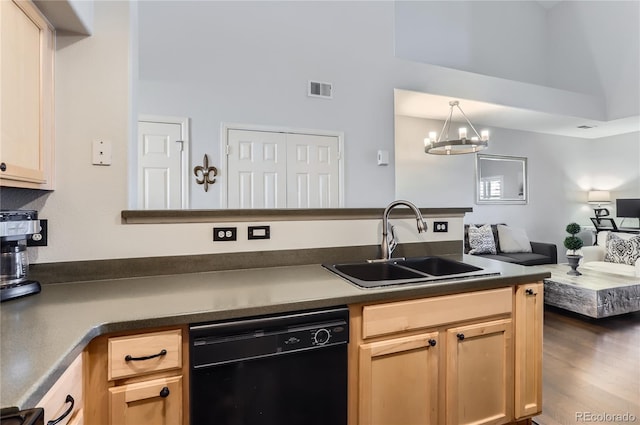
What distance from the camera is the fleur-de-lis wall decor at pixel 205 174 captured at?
3.51 m

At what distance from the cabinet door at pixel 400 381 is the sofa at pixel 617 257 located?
152 inches

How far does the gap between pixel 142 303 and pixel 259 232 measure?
69 centimetres

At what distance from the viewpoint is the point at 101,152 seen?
1491 millimetres

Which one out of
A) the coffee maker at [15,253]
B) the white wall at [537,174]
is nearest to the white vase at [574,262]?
the white wall at [537,174]

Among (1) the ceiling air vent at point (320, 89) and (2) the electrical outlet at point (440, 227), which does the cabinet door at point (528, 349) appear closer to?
(2) the electrical outlet at point (440, 227)

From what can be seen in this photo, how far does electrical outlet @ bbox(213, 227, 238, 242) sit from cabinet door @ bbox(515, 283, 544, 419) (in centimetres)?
140

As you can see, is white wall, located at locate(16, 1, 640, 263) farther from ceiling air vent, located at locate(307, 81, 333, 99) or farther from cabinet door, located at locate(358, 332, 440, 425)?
cabinet door, located at locate(358, 332, 440, 425)

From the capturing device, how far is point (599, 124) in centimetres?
579

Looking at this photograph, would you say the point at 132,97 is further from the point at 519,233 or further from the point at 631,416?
the point at 519,233

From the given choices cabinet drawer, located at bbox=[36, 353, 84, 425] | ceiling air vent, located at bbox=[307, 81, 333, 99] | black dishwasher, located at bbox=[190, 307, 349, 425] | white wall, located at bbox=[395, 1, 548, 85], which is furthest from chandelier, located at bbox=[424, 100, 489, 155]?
cabinet drawer, located at bbox=[36, 353, 84, 425]

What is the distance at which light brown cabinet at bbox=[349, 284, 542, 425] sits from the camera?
1.32m

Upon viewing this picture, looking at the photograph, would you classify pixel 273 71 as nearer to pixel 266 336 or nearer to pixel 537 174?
pixel 266 336

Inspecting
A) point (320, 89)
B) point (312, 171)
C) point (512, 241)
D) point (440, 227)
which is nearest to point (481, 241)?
point (512, 241)

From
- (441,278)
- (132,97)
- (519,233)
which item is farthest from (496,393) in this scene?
(519,233)
